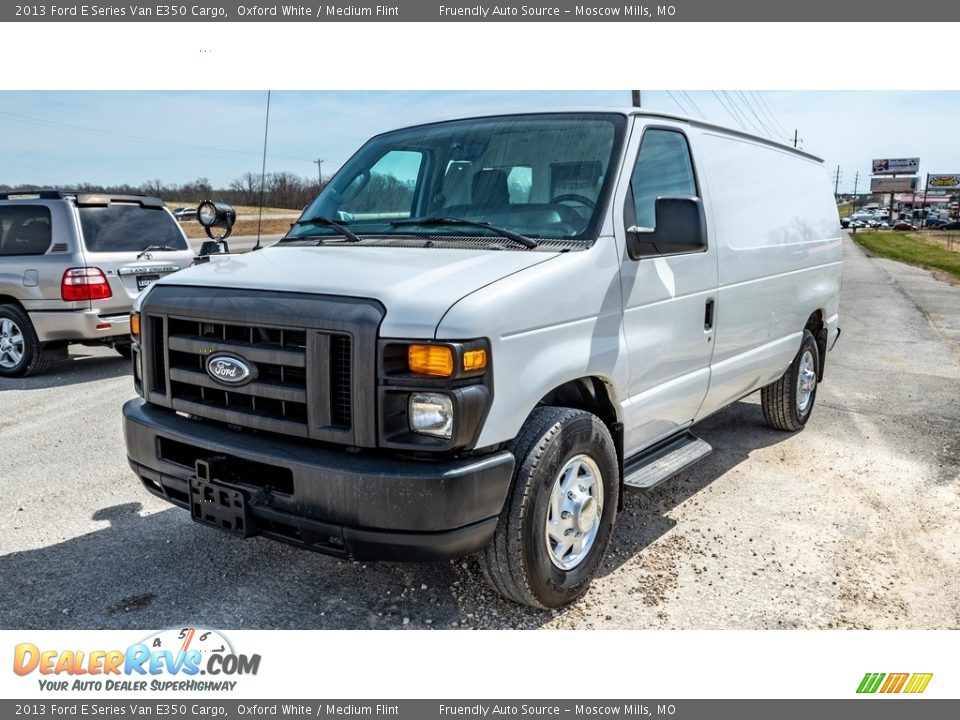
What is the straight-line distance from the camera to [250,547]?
427 centimetres

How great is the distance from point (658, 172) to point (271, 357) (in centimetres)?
226

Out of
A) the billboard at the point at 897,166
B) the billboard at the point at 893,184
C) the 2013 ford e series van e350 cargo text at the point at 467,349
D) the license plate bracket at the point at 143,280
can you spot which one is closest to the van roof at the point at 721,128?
the 2013 ford e series van e350 cargo text at the point at 467,349

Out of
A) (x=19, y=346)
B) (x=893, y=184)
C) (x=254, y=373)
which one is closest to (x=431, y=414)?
(x=254, y=373)

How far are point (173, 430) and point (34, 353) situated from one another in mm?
6359

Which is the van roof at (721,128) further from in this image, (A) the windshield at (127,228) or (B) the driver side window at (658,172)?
(A) the windshield at (127,228)

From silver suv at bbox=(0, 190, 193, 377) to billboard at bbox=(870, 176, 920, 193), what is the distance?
440ft

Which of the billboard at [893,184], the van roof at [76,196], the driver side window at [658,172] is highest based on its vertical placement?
the billboard at [893,184]

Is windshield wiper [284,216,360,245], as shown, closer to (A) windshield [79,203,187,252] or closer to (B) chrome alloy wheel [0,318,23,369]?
(A) windshield [79,203,187,252]

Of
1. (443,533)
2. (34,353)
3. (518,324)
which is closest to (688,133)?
(518,324)

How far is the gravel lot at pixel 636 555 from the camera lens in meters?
3.62

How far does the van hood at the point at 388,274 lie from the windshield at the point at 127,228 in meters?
5.55

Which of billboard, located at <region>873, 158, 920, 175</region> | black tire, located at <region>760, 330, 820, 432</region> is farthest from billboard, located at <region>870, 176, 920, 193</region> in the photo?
black tire, located at <region>760, 330, 820, 432</region>

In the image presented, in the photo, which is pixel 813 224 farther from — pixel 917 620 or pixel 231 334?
pixel 231 334

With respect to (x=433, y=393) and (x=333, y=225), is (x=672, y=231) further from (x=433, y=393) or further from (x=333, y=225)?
(x=333, y=225)
